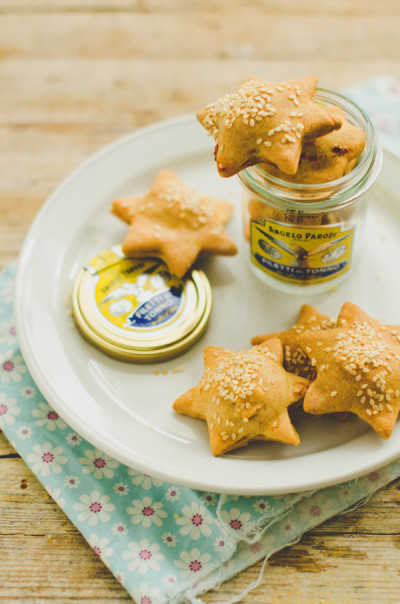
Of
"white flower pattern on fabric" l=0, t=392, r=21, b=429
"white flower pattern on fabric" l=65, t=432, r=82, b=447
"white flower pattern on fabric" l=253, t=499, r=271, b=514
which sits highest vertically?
"white flower pattern on fabric" l=0, t=392, r=21, b=429

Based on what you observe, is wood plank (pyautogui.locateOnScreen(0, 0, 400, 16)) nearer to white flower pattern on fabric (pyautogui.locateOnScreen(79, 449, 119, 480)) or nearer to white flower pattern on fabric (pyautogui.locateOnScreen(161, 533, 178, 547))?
white flower pattern on fabric (pyautogui.locateOnScreen(79, 449, 119, 480))

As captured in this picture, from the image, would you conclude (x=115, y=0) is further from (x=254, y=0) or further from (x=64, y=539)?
(x=64, y=539)

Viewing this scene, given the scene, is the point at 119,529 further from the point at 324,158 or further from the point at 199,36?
the point at 199,36

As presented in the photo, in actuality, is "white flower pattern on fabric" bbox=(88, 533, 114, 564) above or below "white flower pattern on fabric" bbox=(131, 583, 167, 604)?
above

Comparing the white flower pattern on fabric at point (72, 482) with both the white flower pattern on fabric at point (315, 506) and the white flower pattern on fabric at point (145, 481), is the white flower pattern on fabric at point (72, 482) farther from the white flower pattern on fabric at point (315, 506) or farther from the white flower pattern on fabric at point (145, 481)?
the white flower pattern on fabric at point (315, 506)

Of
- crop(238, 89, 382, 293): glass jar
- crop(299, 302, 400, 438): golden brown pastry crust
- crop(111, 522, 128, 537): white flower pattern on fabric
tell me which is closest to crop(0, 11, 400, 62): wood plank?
crop(238, 89, 382, 293): glass jar

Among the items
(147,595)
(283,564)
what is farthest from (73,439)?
(283,564)

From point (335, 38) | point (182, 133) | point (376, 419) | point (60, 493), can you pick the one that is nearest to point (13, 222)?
point (182, 133)

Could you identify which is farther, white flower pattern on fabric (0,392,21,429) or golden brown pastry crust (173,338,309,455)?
white flower pattern on fabric (0,392,21,429)
